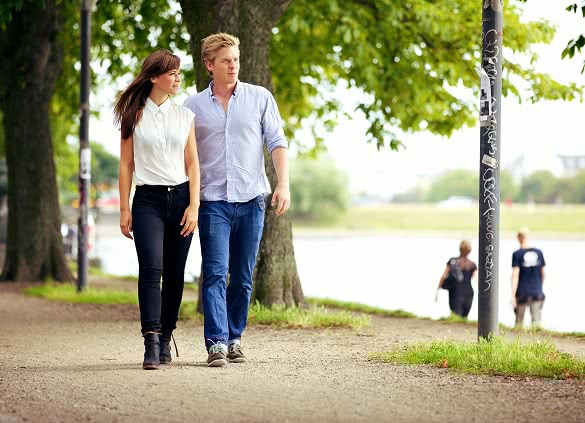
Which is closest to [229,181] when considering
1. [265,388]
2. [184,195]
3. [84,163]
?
[184,195]

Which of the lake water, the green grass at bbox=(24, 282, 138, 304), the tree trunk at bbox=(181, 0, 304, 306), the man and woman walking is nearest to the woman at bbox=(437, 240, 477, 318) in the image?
the lake water

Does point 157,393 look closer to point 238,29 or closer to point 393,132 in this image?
point 238,29

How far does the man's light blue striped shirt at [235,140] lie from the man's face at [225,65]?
125 millimetres

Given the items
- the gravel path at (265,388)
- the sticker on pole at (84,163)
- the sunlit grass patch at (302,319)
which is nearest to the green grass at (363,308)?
the sunlit grass patch at (302,319)

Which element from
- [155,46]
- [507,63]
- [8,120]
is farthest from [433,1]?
[8,120]

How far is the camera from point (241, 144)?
796cm

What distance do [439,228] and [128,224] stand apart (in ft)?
282

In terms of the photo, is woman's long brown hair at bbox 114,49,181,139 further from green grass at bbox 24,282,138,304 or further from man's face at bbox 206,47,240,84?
green grass at bbox 24,282,138,304

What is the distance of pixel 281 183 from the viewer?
775cm

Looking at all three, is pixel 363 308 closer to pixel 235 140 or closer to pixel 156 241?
pixel 235 140

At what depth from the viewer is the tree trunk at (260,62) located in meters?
12.1

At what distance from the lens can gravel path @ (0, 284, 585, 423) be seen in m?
6.03

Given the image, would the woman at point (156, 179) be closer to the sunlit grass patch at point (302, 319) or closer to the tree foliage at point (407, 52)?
the sunlit grass patch at point (302, 319)

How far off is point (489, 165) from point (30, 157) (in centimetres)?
1283
